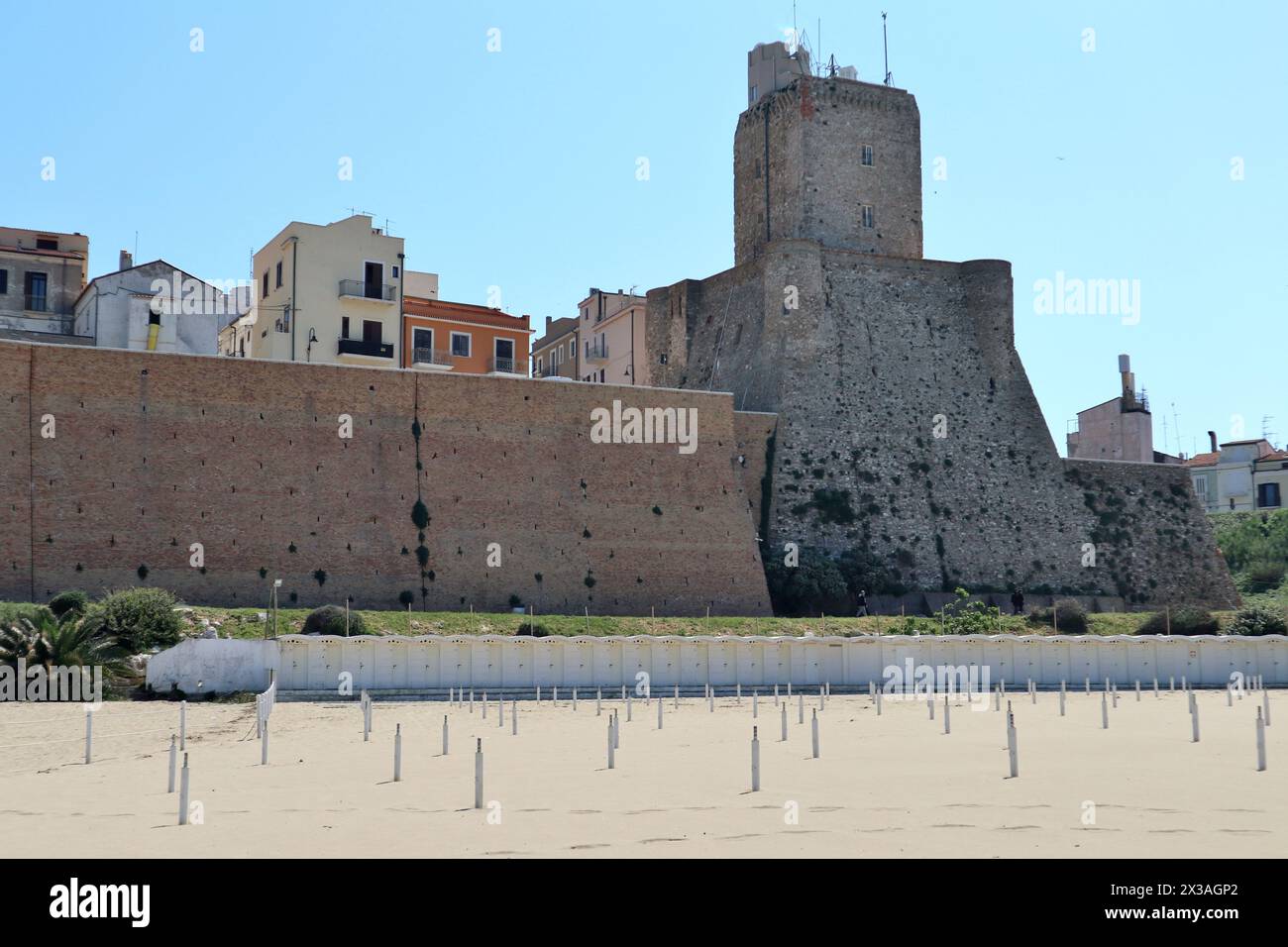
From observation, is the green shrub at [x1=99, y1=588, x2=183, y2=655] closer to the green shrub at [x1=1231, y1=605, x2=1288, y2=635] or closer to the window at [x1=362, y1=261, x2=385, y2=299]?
the window at [x1=362, y1=261, x2=385, y2=299]

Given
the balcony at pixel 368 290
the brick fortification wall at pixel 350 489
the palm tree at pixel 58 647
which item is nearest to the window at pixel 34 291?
the balcony at pixel 368 290

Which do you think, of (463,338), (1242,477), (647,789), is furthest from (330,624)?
(1242,477)

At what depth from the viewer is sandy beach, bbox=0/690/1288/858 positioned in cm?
1280

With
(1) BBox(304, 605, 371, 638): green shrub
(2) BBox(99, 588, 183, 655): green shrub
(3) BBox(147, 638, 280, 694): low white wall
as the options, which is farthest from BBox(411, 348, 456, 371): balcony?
(3) BBox(147, 638, 280, 694): low white wall

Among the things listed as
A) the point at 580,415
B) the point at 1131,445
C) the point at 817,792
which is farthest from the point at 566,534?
the point at 1131,445

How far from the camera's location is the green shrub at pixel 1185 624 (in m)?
40.1

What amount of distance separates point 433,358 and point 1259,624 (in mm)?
27119

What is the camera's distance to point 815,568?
139 ft

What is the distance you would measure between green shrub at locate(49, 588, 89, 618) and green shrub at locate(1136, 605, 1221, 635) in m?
27.6

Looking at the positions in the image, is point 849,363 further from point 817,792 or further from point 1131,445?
point 817,792

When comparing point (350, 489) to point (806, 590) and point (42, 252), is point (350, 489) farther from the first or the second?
point (42, 252)

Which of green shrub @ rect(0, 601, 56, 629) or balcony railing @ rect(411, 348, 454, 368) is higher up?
balcony railing @ rect(411, 348, 454, 368)

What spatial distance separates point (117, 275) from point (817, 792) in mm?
36620

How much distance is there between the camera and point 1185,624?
40.4 m
